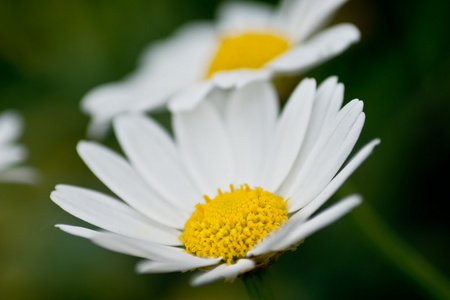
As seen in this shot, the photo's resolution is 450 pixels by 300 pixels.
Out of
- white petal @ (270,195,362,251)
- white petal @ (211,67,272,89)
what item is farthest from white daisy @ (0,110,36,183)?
white petal @ (270,195,362,251)

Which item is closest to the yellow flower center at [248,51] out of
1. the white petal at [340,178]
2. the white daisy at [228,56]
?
the white daisy at [228,56]

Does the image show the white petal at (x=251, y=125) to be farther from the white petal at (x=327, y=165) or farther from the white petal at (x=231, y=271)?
the white petal at (x=231, y=271)

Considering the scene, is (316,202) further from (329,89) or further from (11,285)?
(11,285)

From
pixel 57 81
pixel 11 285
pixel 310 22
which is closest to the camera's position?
pixel 310 22

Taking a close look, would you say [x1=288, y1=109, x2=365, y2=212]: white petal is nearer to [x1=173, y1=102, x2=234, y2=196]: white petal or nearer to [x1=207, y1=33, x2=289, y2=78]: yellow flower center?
[x1=173, y1=102, x2=234, y2=196]: white petal

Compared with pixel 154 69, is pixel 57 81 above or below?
above

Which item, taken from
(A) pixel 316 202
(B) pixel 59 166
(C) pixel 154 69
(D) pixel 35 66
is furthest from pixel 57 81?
(A) pixel 316 202
